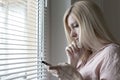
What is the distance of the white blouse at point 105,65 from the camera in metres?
1.15

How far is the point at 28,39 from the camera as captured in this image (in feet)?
4.58

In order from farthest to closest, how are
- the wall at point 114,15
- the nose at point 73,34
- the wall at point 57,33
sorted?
the wall at point 114,15 → the wall at point 57,33 → the nose at point 73,34

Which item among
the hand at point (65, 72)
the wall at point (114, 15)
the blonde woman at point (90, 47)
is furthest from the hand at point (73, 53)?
the wall at point (114, 15)

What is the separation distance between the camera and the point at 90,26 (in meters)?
1.26

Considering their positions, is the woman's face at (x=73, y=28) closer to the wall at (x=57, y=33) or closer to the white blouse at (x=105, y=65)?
the white blouse at (x=105, y=65)

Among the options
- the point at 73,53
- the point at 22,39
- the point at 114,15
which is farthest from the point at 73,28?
the point at 114,15

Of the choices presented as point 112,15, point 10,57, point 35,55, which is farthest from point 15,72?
point 112,15

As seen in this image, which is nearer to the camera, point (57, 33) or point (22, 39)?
point (22, 39)

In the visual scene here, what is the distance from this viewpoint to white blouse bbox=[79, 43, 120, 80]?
45.4 inches

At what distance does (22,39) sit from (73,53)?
31 centimetres

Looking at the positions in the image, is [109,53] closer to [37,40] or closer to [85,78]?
[85,78]

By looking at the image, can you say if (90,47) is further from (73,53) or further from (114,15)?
(114,15)

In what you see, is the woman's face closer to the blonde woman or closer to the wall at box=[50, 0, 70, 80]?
the blonde woman

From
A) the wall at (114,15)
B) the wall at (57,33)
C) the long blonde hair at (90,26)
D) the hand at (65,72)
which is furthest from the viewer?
the wall at (114,15)
